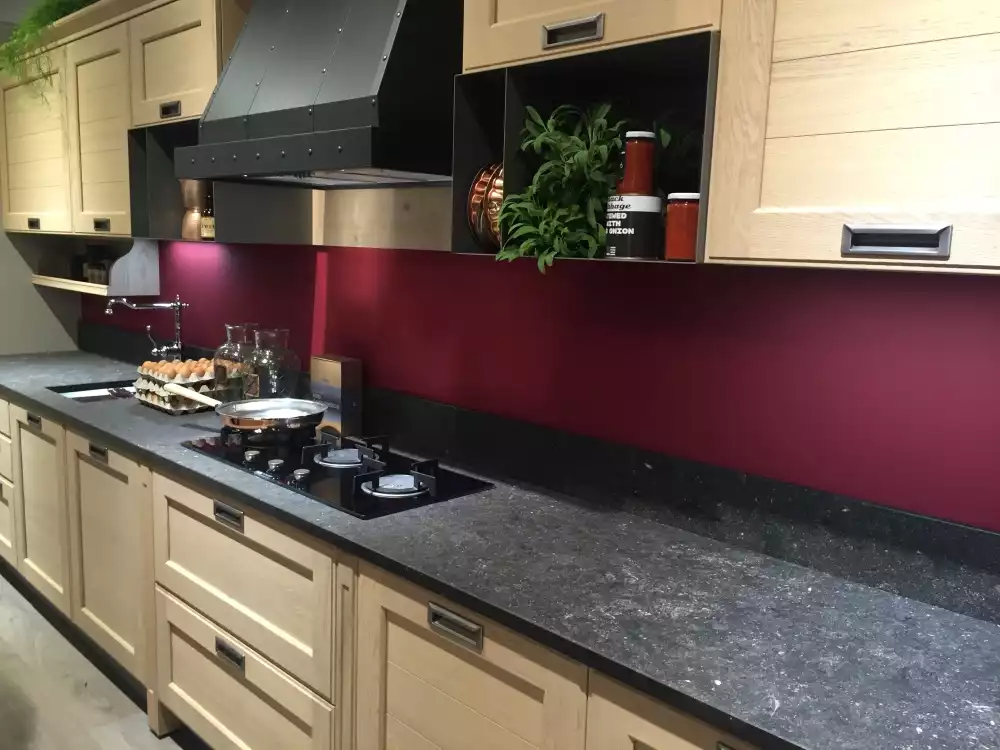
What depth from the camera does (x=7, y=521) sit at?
3.15 metres

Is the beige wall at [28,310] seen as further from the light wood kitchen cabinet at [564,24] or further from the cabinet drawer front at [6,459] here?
the light wood kitchen cabinet at [564,24]

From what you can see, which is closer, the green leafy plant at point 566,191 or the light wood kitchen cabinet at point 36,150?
the green leafy plant at point 566,191

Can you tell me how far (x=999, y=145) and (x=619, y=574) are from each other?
89 centimetres

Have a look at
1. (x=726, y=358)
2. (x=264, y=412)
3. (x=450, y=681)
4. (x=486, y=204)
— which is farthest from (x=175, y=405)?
(x=726, y=358)

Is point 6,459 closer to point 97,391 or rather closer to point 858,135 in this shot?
point 97,391

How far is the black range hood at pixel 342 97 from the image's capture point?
1756mm

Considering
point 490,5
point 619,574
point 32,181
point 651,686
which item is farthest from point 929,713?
point 32,181

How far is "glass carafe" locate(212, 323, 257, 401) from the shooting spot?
8.86ft

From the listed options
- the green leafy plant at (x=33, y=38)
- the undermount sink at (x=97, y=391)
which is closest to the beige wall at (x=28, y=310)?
the green leafy plant at (x=33, y=38)

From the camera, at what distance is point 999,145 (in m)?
1.02

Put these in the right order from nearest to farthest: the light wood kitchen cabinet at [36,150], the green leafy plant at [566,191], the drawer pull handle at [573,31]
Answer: the drawer pull handle at [573,31] → the green leafy plant at [566,191] → the light wood kitchen cabinet at [36,150]

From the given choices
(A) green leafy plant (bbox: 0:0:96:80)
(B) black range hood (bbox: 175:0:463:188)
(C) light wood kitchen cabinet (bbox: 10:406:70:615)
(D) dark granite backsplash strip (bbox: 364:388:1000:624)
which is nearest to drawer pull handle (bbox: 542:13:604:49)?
(B) black range hood (bbox: 175:0:463:188)

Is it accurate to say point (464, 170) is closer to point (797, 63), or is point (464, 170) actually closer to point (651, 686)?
point (797, 63)

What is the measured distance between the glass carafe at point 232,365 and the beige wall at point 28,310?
1.68 metres
